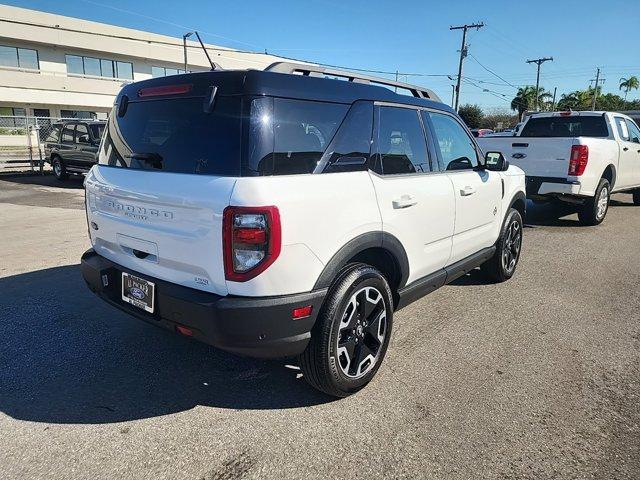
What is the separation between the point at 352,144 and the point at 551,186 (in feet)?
21.1

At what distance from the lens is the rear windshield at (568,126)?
30.1 ft

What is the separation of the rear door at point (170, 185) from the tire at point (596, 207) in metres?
7.93

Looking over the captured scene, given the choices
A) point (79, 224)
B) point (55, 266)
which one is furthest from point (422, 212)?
point (79, 224)

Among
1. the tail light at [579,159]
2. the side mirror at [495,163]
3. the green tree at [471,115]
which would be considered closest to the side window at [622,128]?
the tail light at [579,159]

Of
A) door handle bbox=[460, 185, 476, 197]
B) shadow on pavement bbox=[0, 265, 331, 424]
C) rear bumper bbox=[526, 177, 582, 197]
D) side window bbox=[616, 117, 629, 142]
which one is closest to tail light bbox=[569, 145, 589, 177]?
rear bumper bbox=[526, 177, 582, 197]

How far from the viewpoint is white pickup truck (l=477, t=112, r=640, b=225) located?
7.89m

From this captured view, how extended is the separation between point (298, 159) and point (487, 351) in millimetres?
2228

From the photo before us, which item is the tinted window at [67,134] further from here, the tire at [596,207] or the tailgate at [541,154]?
the tire at [596,207]

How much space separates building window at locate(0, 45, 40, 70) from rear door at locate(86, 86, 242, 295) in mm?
40072

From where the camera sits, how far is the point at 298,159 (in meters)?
2.59

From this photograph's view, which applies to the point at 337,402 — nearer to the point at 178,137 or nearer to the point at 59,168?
the point at 178,137

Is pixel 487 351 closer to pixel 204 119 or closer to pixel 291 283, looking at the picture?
pixel 291 283

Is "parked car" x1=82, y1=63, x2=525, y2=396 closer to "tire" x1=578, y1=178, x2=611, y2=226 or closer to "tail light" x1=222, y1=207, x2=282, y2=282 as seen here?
"tail light" x1=222, y1=207, x2=282, y2=282

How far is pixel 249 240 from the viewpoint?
2.33 m
